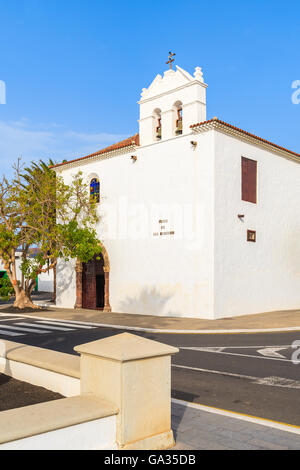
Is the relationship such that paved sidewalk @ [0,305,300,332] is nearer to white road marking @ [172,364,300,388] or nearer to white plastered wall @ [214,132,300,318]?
white plastered wall @ [214,132,300,318]

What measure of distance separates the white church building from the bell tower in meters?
0.05

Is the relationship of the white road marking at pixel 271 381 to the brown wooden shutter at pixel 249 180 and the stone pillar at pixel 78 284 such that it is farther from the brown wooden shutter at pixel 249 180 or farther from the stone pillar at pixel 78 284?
the stone pillar at pixel 78 284

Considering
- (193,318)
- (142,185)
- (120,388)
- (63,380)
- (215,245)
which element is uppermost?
(142,185)

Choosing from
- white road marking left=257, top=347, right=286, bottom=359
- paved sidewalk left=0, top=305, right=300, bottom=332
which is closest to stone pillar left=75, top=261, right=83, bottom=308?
paved sidewalk left=0, top=305, right=300, bottom=332

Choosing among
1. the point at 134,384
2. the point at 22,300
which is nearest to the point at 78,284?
the point at 22,300

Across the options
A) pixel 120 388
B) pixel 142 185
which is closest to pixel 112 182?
pixel 142 185

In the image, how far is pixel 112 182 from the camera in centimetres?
2566

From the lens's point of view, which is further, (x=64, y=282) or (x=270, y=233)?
(x=64, y=282)

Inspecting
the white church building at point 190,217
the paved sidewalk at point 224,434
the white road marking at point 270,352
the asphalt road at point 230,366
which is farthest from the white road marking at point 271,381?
Answer: the white church building at point 190,217

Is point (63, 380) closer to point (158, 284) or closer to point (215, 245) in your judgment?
point (215, 245)

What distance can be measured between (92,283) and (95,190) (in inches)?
223

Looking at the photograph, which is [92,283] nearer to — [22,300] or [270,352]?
[22,300]
